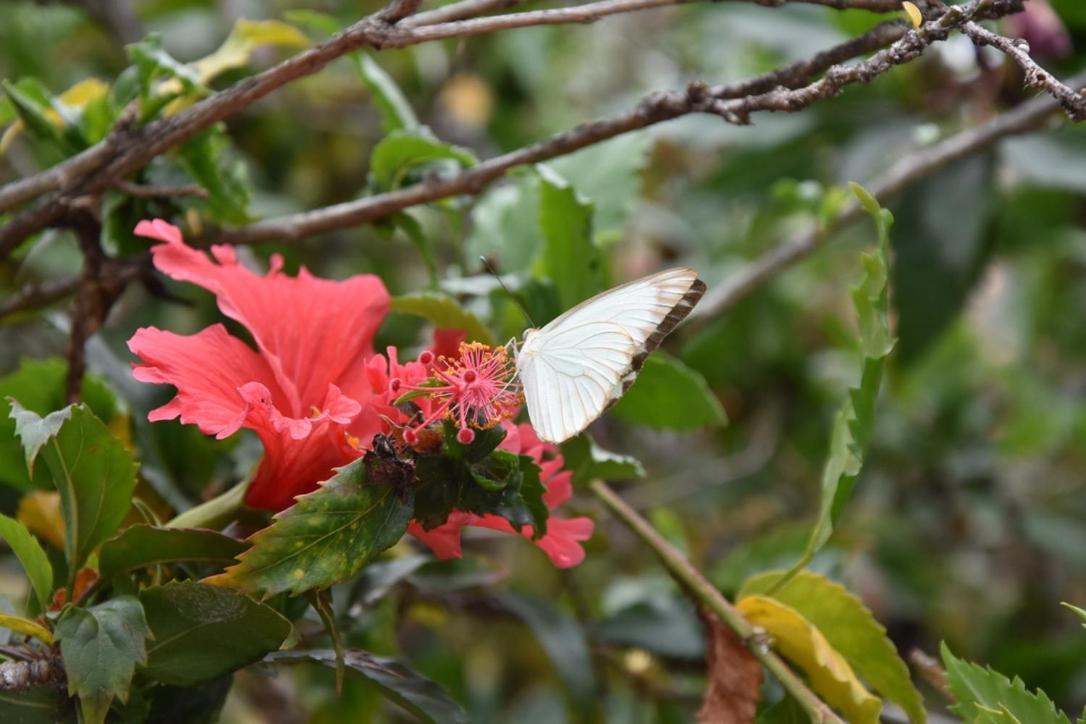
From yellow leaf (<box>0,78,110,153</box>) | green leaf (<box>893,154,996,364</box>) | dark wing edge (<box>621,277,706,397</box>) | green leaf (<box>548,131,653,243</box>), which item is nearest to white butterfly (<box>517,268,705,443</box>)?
dark wing edge (<box>621,277,706,397</box>)

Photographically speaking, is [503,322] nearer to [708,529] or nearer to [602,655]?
[602,655]

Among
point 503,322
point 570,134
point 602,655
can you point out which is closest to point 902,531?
point 602,655

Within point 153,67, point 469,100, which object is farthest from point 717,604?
point 469,100

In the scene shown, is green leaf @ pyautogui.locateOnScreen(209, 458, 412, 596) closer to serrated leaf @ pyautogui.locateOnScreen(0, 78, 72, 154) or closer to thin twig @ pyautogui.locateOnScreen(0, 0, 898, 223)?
thin twig @ pyautogui.locateOnScreen(0, 0, 898, 223)

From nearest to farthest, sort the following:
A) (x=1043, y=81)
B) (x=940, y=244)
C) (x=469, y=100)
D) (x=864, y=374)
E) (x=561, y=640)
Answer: (x=1043, y=81)
(x=864, y=374)
(x=561, y=640)
(x=940, y=244)
(x=469, y=100)

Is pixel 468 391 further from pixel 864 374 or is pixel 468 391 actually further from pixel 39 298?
pixel 39 298
